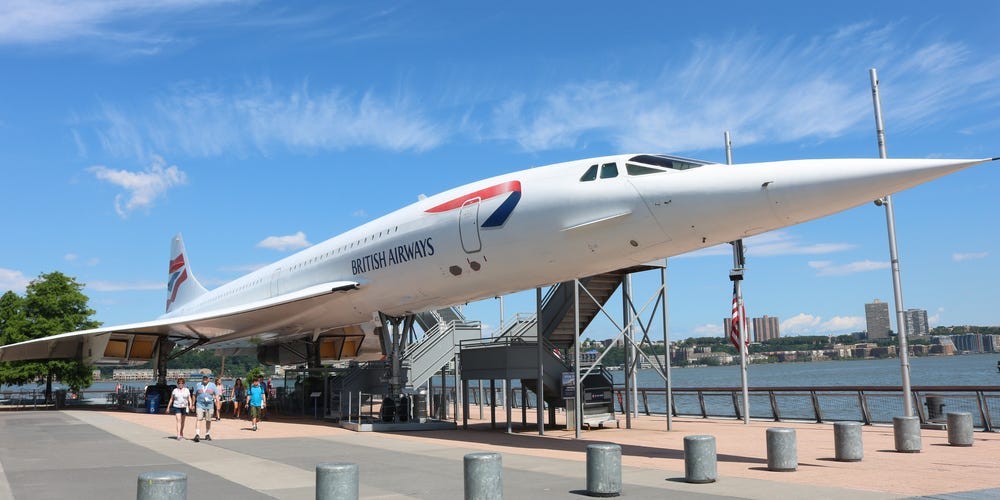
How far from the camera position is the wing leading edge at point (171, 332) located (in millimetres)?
19789

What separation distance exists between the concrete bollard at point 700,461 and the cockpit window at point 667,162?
4.26 metres

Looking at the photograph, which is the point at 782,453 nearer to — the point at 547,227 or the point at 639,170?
the point at 639,170

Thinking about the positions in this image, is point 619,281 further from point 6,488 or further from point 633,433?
point 6,488

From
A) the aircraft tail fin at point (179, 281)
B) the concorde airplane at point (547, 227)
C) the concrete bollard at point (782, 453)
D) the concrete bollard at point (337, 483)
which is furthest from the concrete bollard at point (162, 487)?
the aircraft tail fin at point (179, 281)

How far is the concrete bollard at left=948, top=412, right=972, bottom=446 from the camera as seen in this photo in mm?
11875

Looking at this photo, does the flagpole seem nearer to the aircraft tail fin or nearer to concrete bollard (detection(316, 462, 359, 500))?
concrete bollard (detection(316, 462, 359, 500))

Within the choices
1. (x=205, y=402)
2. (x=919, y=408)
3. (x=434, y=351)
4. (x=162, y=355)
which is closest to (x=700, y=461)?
(x=205, y=402)

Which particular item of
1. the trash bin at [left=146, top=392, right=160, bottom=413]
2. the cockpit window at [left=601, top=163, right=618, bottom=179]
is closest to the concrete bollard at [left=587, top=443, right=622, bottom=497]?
the cockpit window at [left=601, top=163, right=618, bottom=179]

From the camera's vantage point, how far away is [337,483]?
20.7 ft

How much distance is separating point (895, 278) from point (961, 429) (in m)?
3.24

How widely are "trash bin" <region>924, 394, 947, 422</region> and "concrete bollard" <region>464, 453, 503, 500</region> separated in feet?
41.4

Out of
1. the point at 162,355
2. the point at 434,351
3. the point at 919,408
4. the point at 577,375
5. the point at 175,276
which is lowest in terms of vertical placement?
the point at 919,408

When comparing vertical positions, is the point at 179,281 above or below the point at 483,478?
above

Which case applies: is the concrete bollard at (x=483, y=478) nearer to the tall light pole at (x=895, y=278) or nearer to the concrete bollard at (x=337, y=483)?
the concrete bollard at (x=337, y=483)
